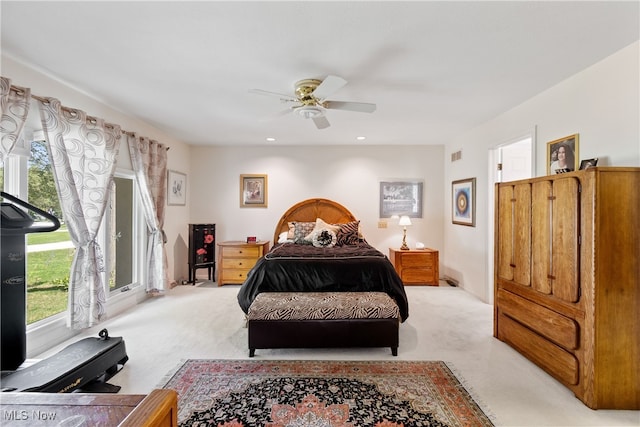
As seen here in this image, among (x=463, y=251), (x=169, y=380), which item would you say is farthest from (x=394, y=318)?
(x=463, y=251)

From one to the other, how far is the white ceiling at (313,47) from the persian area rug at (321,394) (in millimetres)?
2530

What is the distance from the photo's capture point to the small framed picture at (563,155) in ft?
8.56

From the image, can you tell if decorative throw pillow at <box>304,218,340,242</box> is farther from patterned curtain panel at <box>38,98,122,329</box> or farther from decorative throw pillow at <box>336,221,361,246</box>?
patterned curtain panel at <box>38,98,122,329</box>

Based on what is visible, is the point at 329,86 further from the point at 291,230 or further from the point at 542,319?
the point at 291,230

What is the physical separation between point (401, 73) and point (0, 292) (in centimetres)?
339

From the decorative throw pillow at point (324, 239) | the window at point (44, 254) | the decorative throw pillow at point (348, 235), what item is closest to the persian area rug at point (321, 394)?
the window at point (44, 254)

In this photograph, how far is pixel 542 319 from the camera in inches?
92.6

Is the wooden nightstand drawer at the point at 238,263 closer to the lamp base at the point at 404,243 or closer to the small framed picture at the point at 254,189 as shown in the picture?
Answer: the small framed picture at the point at 254,189

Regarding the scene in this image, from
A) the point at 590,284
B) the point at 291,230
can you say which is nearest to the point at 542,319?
the point at 590,284

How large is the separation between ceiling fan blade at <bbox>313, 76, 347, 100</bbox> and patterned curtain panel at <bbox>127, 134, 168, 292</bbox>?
2.85 m

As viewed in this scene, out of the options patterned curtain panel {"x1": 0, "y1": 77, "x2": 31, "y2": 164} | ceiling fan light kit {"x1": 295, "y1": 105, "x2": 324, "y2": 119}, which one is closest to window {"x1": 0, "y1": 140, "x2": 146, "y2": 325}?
patterned curtain panel {"x1": 0, "y1": 77, "x2": 31, "y2": 164}

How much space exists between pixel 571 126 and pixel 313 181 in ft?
12.2

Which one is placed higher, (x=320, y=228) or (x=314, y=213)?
(x=314, y=213)

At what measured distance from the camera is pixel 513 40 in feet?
6.69
